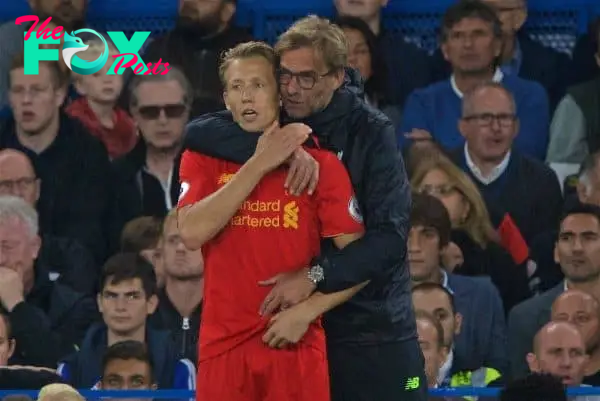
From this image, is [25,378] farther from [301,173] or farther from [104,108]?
[104,108]

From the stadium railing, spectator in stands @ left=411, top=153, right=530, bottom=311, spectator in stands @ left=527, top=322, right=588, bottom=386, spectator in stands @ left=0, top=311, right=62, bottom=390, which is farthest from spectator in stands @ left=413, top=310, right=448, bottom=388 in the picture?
spectator in stands @ left=0, top=311, right=62, bottom=390

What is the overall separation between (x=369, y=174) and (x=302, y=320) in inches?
18.3

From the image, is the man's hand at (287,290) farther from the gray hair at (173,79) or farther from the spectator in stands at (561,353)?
the gray hair at (173,79)

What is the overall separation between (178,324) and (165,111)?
1455mm

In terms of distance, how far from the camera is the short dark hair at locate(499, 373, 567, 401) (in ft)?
17.5

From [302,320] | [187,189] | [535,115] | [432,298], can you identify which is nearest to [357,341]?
[302,320]

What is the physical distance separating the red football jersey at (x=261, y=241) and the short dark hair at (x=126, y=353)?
2.37 meters

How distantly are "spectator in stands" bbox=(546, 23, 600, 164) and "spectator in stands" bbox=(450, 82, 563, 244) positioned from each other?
332 millimetres

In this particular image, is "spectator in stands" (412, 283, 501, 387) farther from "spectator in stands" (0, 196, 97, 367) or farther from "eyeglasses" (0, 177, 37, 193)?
"eyeglasses" (0, 177, 37, 193)

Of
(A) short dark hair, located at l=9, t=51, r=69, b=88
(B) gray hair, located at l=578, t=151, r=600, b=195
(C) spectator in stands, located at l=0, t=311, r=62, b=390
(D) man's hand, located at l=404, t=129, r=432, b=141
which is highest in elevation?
(A) short dark hair, located at l=9, t=51, r=69, b=88

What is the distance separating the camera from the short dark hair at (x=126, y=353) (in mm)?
6641

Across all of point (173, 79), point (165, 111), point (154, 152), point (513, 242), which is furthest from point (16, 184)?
point (513, 242)

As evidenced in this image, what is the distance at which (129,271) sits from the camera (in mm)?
7098

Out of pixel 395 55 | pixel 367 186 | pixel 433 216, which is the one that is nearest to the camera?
pixel 367 186
